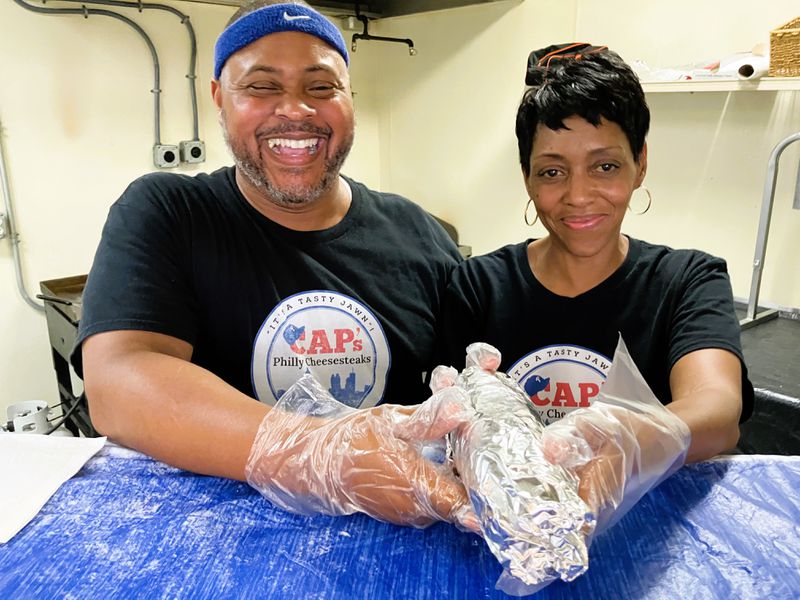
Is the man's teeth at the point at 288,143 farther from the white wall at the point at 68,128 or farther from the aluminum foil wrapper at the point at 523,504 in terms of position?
the white wall at the point at 68,128

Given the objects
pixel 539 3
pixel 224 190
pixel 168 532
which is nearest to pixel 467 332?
pixel 224 190

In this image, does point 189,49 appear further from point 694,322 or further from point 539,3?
point 694,322

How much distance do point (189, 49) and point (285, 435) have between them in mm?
2082

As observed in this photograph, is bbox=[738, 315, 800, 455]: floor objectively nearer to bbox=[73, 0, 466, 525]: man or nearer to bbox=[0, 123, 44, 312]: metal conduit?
bbox=[73, 0, 466, 525]: man

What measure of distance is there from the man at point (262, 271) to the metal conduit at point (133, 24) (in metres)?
1.35

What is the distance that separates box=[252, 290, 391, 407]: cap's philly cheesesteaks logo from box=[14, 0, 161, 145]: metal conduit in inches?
63.9

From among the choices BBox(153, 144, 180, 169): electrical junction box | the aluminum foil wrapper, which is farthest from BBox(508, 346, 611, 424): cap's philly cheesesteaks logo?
BBox(153, 144, 180, 169): electrical junction box

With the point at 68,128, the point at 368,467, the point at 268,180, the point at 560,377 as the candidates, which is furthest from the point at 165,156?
the point at 368,467

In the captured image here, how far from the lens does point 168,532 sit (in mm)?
625

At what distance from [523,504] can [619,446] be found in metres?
0.14

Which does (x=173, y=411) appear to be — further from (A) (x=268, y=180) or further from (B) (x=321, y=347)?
(A) (x=268, y=180)

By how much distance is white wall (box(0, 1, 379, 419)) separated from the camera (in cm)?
205

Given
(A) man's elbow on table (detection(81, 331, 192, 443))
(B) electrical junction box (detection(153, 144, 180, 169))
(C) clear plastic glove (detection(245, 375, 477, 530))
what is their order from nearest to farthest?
(C) clear plastic glove (detection(245, 375, 477, 530)), (A) man's elbow on table (detection(81, 331, 192, 443)), (B) electrical junction box (detection(153, 144, 180, 169))

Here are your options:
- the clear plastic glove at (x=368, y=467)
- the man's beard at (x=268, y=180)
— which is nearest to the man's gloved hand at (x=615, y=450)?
the clear plastic glove at (x=368, y=467)
